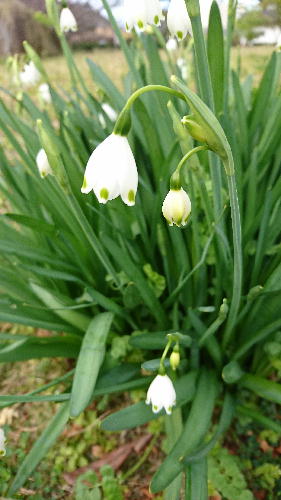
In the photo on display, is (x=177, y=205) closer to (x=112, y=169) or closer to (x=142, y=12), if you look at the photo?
(x=112, y=169)

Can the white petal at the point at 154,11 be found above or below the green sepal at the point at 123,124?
above

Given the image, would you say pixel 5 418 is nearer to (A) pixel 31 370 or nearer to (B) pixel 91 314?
(A) pixel 31 370

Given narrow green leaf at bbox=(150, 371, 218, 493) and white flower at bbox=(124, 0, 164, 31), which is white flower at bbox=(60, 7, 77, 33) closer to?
white flower at bbox=(124, 0, 164, 31)

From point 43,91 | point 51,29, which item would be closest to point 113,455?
point 43,91

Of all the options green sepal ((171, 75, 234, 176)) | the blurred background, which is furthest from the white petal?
the blurred background

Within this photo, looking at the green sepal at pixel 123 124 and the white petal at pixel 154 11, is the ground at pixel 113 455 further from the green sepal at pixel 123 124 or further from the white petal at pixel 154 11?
the white petal at pixel 154 11

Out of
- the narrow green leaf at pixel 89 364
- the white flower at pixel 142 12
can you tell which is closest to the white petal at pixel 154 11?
the white flower at pixel 142 12

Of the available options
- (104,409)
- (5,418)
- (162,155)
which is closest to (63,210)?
(162,155)
